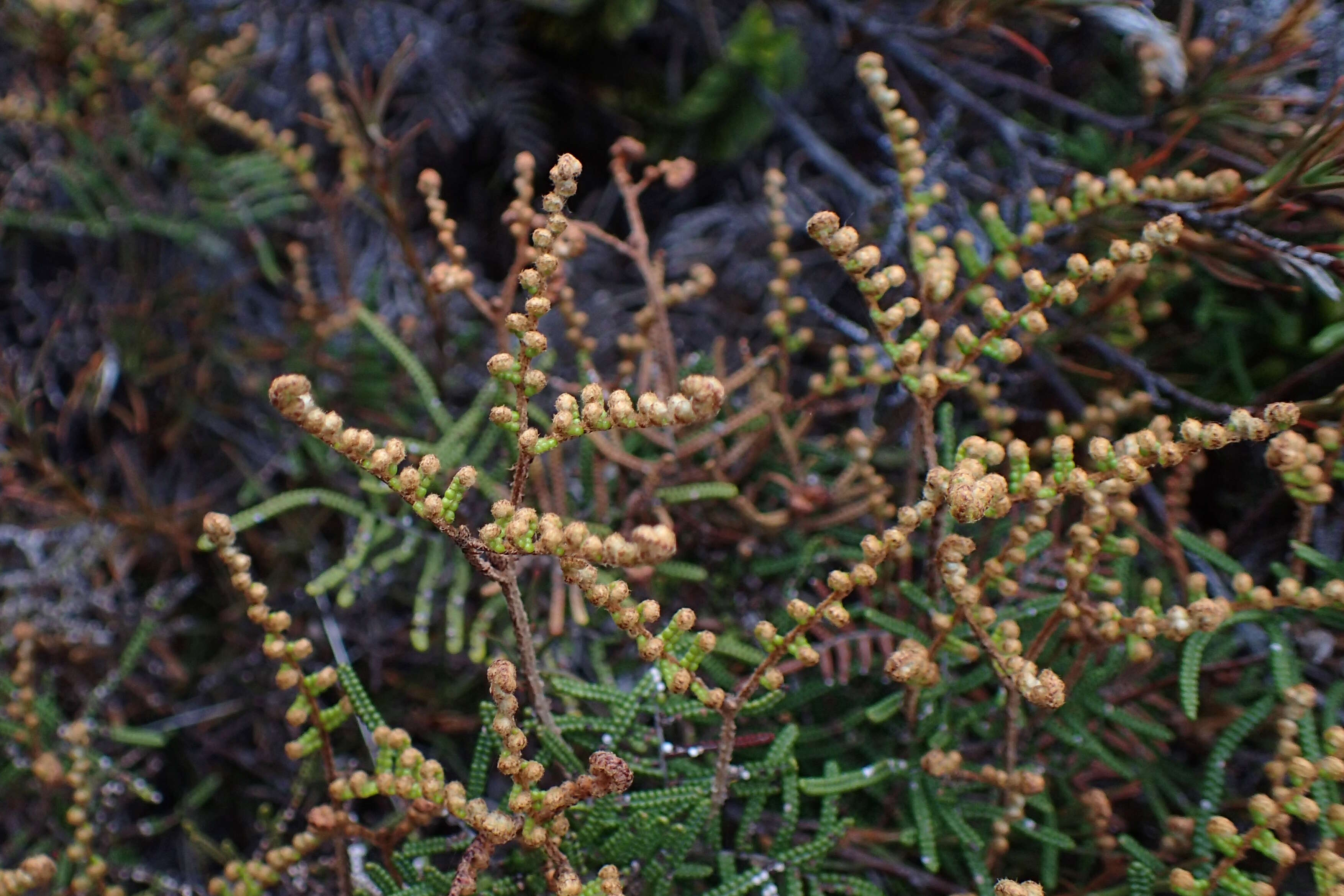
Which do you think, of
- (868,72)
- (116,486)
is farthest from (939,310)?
(116,486)

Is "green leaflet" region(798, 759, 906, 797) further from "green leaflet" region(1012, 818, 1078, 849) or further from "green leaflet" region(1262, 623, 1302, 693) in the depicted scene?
"green leaflet" region(1262, 623, 1302, 693)

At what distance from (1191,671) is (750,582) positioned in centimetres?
48

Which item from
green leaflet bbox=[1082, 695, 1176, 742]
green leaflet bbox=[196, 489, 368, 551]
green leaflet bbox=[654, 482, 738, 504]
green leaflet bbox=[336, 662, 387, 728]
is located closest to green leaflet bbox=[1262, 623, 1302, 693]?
green leaflet bbox=[1082, 695, 1176, 742]

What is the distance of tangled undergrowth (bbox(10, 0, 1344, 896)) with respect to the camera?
2.49 ft

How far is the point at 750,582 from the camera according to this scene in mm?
1122

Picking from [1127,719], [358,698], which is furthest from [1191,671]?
[358,698]

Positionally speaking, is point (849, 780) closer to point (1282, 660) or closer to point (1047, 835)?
point (1047, 835)

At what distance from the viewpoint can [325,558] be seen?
1313 mm

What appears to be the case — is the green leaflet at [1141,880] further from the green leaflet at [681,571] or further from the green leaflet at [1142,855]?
the green leaflet at [681,571]

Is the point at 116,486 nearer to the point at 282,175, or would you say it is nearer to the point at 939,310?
the point at 282,175

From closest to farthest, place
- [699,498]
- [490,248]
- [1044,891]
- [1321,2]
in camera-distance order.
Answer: [1044,891], [699,498], [1321,2], [490,248]

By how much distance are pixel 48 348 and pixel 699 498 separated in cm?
111

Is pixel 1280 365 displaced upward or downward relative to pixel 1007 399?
upward

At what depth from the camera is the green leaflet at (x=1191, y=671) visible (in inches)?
31.9
